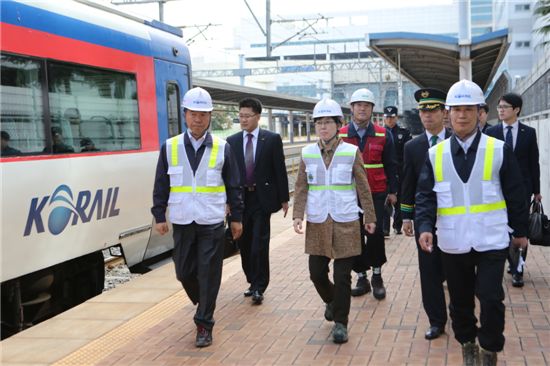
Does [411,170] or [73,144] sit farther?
[73,144]

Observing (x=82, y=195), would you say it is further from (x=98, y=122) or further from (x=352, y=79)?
(x=352, y=79)

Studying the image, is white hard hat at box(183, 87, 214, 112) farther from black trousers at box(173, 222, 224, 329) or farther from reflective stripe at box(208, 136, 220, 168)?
black trousers at box(173, 222, 224, 329)

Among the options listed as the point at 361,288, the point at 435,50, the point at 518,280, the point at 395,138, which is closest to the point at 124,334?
the point at 361,288

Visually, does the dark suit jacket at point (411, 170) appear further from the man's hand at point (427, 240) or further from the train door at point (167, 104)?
the train door at point (167, 104)

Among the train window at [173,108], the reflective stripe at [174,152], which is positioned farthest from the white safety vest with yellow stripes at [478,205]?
the train window at [173,108]

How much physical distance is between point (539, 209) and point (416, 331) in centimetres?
220

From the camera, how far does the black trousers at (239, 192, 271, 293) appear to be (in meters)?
6.51

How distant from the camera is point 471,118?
432cm

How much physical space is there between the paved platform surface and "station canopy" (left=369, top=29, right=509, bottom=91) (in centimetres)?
672

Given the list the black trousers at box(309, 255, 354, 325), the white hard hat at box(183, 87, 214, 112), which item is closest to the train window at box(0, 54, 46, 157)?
the white hard hat at box(183, 87, 214, 112)

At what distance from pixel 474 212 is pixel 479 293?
49 centimetres

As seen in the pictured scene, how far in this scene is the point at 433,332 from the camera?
518 centimetres

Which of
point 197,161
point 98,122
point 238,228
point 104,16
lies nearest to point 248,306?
point 238,228

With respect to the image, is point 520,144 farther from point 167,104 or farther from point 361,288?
point 167,104
